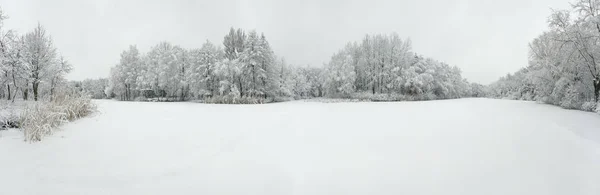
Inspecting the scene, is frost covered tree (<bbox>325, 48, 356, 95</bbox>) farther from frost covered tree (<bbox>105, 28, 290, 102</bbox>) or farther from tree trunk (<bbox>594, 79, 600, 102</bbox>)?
tree trunk (<bbox>594, 79, 600, 102</bbox>)

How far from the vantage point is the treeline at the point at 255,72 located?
29828 millimetres

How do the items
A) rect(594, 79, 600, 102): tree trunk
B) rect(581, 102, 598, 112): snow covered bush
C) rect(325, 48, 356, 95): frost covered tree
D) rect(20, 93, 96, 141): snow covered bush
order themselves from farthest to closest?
rect(325, 48, 356, 95): frost covered tree < rect(594, 79, 600, 102): tree trunk < rect(581, 102, 598, 112): snow covered bush < rect(20, 93, 96, 141): snow covered bush

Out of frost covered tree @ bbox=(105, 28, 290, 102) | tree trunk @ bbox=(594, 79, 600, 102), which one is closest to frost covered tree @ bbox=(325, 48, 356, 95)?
frost covered tree @ bbox=(105, 28, 290, 102)

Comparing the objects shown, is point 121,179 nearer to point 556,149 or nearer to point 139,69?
point 556,149

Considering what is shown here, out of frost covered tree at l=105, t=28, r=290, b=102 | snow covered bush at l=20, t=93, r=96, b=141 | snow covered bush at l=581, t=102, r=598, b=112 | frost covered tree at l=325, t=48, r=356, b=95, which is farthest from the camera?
frost covered tree at l=325, t=48, r=356, b=95

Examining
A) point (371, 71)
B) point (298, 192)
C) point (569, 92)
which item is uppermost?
point (371, 71)

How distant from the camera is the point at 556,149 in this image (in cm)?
452

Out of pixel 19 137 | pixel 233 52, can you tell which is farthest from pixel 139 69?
pixel 19 137

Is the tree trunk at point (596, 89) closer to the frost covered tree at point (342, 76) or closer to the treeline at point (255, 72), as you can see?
the treeline at point (255, 72)

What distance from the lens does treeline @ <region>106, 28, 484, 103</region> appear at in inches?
1174

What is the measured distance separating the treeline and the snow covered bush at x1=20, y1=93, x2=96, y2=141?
18.3 m

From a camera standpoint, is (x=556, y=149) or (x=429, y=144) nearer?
(x=556, y=149)

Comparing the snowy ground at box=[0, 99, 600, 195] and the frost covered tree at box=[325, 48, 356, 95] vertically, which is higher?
the frost covered tree at box=[325, 48, 356, 95]

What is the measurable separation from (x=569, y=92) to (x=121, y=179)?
2405 cm
